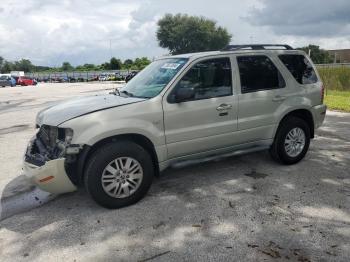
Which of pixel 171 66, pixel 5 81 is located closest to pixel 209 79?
pixel 171 66

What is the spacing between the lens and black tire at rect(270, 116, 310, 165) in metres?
6.11

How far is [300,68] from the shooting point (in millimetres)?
6340

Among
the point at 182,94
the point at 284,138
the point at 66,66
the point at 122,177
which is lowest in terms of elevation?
the point at 122,177

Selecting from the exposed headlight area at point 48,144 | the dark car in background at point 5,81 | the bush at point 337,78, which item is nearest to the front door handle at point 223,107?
the exposed headlight area at point 48,144

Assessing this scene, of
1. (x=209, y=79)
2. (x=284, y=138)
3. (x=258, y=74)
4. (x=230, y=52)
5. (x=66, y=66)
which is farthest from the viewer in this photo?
(x=66, y=66)

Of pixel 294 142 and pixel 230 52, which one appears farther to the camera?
pixel 294 142

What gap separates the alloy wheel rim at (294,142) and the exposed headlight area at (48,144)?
10.7 feet

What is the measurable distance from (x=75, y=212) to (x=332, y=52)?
3523 inches

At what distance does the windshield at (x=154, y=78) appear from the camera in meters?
5.27

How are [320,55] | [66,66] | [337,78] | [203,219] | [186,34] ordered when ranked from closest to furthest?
[203,219] < [337,78] < [186,34] < [320,55] < [66,66]

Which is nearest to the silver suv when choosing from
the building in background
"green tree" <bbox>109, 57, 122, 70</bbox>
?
the building in background

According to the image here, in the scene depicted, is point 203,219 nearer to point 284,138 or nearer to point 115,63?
point 284,138

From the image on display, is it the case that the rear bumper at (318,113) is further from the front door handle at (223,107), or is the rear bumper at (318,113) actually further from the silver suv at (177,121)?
the front door handle at (223,107)

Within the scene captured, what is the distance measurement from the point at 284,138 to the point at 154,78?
213 centimetres
